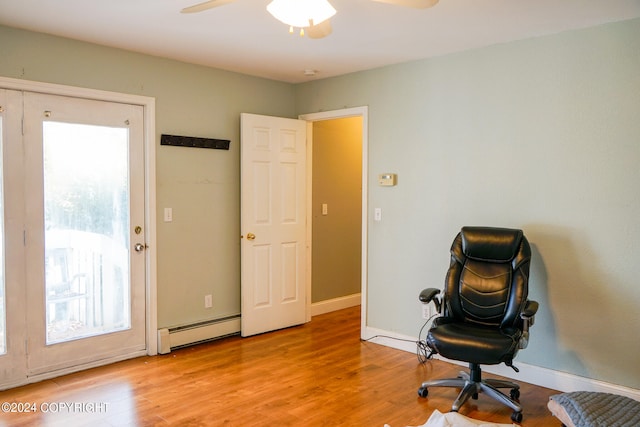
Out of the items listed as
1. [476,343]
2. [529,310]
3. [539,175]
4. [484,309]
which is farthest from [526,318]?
[539,175]

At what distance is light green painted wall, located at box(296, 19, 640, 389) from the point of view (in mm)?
3236

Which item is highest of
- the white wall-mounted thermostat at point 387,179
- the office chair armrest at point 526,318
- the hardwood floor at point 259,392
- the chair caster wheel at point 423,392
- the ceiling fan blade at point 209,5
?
the ceiling fan blade at point 209,5

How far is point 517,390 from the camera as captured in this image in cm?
328

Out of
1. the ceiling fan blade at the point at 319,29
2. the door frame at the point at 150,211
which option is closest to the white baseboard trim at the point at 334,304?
the door frame at the point at 150,211

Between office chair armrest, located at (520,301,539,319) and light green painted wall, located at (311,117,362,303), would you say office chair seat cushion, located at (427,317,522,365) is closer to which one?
office chair armrest, located at (520,301,539,319)

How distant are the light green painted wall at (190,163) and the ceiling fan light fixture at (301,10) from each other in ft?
7.18

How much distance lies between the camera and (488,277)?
137 inches

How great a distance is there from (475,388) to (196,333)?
242cm

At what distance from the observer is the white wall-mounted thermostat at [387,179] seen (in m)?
4.39

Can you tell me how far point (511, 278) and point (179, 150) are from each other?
2.83m

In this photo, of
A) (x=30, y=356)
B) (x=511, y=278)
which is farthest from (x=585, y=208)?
(x=30, y=356)

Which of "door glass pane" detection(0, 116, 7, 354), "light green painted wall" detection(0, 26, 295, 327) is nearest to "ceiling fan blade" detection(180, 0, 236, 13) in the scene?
"light green painted wall" detection(0, 26, 295, 327)

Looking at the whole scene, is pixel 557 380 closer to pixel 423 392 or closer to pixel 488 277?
pixel 488 277

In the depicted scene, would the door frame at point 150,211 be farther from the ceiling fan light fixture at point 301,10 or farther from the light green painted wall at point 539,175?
the ceiling fan light fixture at point 301,10
